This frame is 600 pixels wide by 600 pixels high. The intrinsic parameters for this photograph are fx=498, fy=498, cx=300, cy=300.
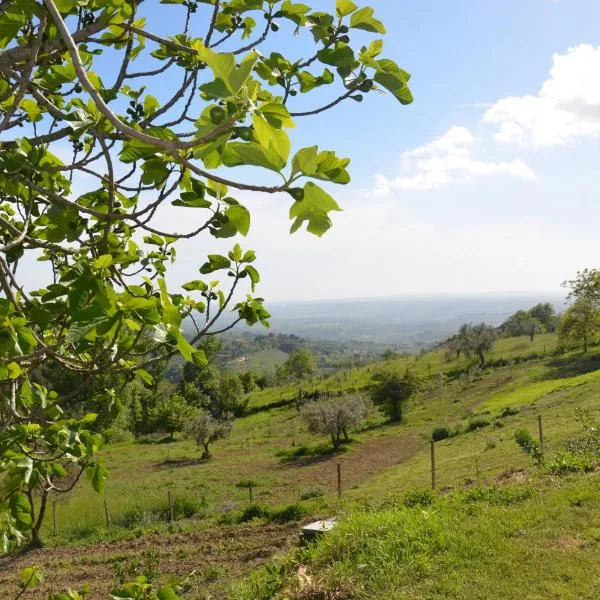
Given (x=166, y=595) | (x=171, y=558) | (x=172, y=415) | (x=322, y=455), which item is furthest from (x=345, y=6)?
(x=172, y=415)

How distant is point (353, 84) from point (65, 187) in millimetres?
1980

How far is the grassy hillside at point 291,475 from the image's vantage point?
1426cm

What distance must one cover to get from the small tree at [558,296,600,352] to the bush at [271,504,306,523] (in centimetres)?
4277

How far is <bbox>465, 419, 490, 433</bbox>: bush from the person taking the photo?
108 ft

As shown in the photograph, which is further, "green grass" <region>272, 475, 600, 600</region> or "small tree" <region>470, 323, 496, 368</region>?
"small tree" <region>470, 323, 496, 368</region>

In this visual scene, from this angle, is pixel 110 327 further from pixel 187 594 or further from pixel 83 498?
pixel 83 498

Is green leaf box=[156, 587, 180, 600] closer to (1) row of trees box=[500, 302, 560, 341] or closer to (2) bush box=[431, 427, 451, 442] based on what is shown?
(2) bush box=[431, 427, 451, 442]

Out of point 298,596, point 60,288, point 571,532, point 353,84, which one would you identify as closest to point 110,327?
point 60,288

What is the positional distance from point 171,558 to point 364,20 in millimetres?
15596

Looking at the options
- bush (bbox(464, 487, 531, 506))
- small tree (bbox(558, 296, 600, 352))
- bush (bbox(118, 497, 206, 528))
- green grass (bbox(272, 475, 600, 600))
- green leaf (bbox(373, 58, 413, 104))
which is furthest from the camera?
small tree (bbox(558, 296, 600, 352))

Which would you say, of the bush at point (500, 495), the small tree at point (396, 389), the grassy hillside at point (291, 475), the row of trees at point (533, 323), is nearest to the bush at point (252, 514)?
the grassy hillside at point (291, 475)

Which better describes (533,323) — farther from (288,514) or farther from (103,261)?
(103,261)

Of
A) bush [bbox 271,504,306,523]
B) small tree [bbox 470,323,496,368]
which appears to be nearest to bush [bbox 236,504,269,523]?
bush [bbox 271,504,306,523]

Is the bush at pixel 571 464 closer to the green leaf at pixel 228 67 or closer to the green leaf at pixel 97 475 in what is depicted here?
the green leaf at pixel 97 475
